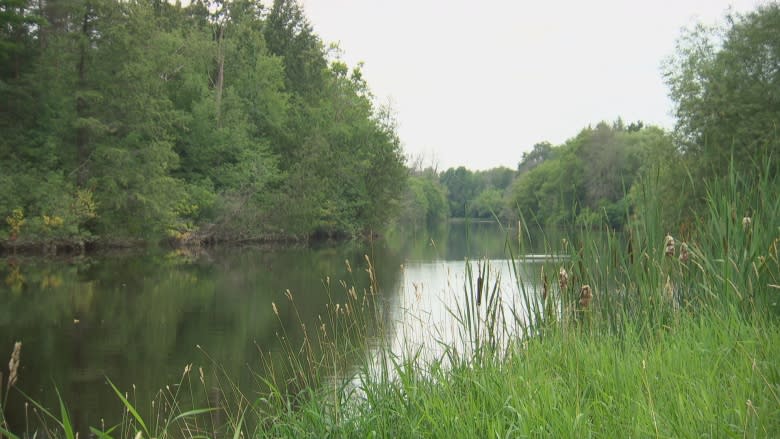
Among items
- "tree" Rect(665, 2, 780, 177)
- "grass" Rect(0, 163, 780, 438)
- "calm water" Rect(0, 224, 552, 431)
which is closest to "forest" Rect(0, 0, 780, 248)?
"tree" Rect(665, 2, 780, 177)

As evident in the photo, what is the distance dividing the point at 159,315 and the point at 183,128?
78.4 ft

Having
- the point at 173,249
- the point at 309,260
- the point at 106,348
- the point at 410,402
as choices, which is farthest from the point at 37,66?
the point at 410,402

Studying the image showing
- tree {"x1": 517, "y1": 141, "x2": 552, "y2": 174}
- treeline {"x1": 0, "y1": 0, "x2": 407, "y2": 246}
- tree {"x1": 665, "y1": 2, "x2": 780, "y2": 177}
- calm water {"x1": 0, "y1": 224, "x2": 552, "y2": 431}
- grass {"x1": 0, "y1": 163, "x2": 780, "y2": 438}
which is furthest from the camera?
tree {"x1": 517, "y1": 141, "x2": 552, "y2": 174}

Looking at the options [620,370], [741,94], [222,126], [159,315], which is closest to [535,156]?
[222,126]

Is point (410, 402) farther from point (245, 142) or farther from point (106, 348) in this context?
point (245, 142)

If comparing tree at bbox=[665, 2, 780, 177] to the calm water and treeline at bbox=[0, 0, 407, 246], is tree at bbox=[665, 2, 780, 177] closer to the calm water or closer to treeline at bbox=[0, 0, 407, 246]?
the calm water

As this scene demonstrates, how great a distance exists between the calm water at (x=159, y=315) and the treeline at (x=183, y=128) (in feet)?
13.7

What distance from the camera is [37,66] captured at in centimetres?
2630

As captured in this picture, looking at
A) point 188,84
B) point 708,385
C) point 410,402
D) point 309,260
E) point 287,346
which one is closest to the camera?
point 708,385

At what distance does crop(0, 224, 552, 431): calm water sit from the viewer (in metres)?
7.62

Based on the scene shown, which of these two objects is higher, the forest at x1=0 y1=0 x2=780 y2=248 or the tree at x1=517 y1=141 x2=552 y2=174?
the tree at x1=517 y1=141 x2=552 y2=174

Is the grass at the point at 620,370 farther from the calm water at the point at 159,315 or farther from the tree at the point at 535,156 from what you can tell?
the tree at the point at 535,156

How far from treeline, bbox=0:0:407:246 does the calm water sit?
4.16 metres

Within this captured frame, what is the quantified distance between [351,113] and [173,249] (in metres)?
19.3
